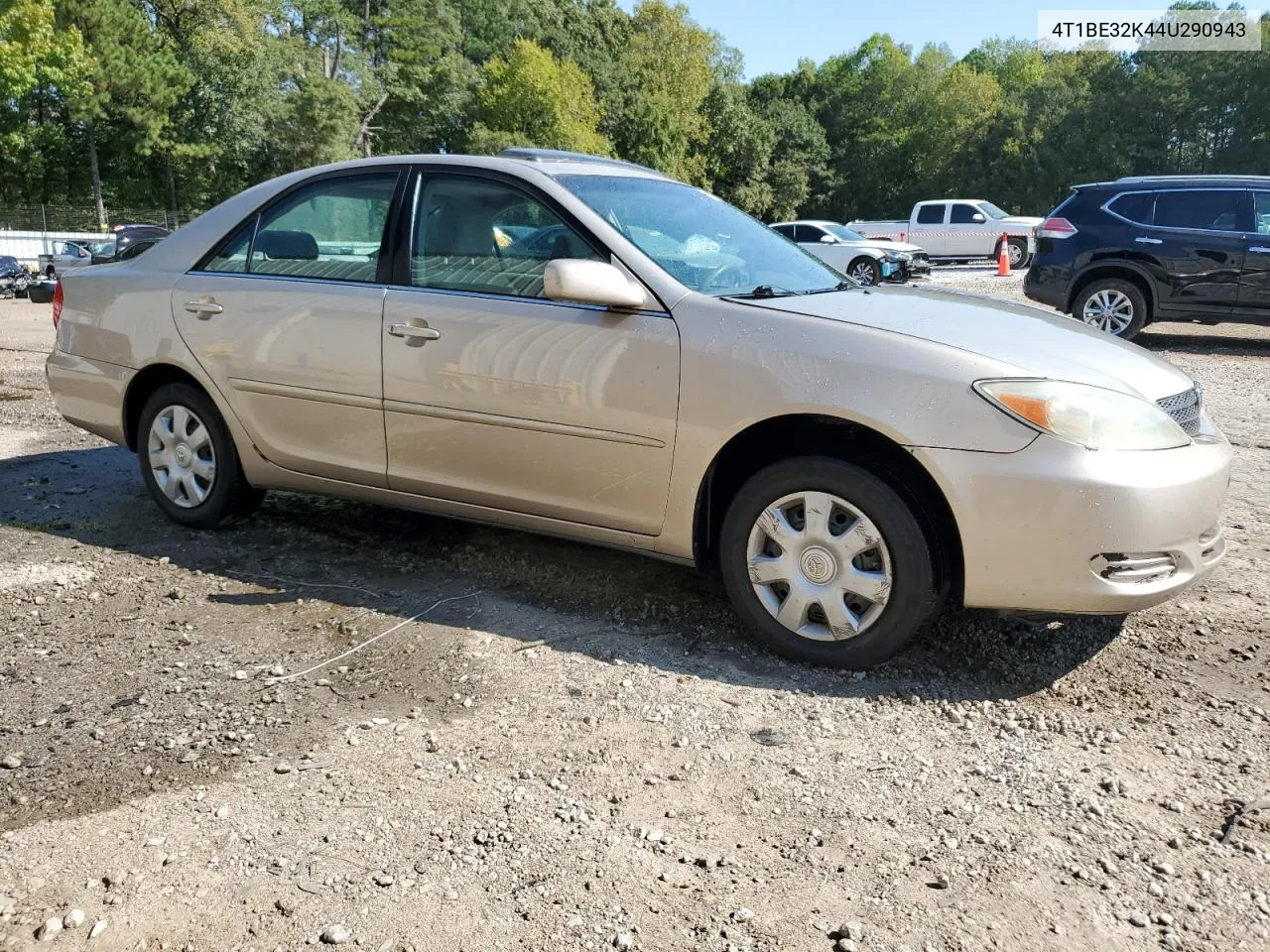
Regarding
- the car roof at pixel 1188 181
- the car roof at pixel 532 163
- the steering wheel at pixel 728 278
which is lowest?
the steering wheel at pixel 728 278

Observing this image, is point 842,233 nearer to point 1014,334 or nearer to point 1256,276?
Answer: point 1256,276

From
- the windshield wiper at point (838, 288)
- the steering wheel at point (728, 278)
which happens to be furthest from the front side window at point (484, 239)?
the windshield wiper at point (838, 288)

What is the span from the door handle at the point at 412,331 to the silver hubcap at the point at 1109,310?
933 centimetres

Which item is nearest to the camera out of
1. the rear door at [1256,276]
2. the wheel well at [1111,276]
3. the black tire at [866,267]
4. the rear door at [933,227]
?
the rear door at [1256,276]

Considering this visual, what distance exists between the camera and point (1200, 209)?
1138cm

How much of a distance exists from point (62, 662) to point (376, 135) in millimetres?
61098

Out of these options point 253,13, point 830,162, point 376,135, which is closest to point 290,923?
point 253,13

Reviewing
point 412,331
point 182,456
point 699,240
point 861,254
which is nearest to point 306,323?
point 412,331

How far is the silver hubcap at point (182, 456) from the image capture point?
4.95m

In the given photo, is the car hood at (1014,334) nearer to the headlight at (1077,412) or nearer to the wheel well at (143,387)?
the headlight at (1077,412)

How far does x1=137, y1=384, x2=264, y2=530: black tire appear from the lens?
488cm

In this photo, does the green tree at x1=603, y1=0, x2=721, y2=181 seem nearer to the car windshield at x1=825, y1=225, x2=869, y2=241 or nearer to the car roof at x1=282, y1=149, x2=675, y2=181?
the car windshield at x1=825, y1=225, x2=869, y2=241

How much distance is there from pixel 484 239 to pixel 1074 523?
2368 millimetres

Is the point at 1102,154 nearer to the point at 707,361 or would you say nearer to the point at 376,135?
the point at 376,135
